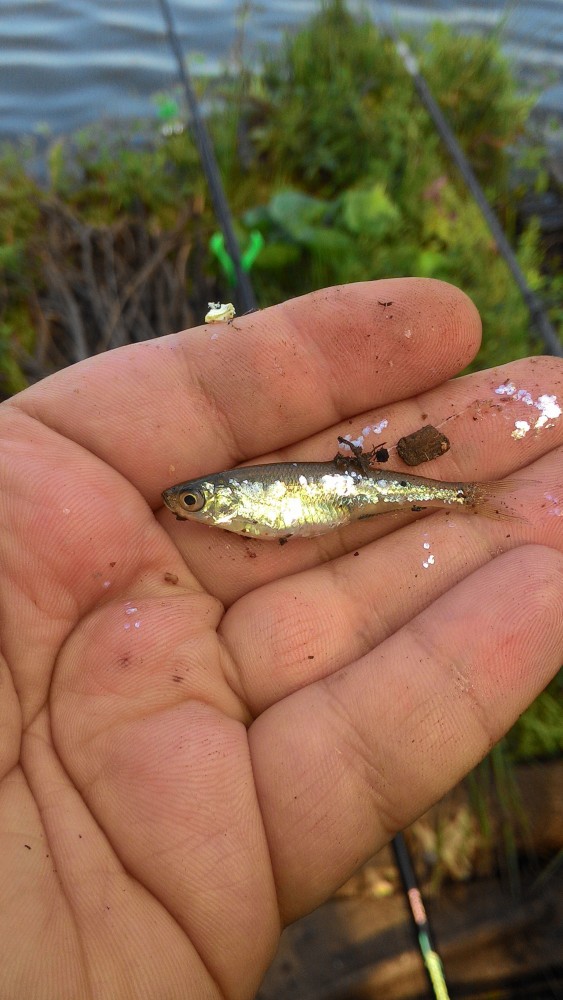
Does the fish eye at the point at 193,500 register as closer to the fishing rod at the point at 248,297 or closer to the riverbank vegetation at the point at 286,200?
the fishing rod at the point at 248,297

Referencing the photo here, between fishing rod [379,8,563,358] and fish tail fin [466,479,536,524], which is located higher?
fishing rod [379,8,563,358]

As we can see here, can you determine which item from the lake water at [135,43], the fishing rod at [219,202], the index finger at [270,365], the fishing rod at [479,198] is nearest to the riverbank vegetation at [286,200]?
the fishing rod at [479,198]

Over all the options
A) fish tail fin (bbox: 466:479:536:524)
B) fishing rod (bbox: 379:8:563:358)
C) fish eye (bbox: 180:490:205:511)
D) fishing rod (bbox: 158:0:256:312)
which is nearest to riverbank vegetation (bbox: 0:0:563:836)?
fishing rod (bbox: 379:8:563:358)

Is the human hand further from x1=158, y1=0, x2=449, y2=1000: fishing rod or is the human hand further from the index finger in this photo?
x1=158, y1=0, x2=449, y2=1000: fishing rod

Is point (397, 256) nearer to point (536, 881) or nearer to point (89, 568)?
point (89, 568)

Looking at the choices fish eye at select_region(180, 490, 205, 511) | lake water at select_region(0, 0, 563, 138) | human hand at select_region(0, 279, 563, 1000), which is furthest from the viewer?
lake water at select_region(0, 0, 563, 138)

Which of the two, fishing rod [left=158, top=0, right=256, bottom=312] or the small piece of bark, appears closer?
the small piece of bark

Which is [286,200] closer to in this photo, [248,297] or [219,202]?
[219,202]

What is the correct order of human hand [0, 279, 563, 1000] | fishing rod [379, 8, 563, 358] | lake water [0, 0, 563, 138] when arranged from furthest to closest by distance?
1. lake water [0, 0, 563, 138]
2. fishing rod [379, 8, 563, 358]
3. human hand [0, 279, 563, 1000]
